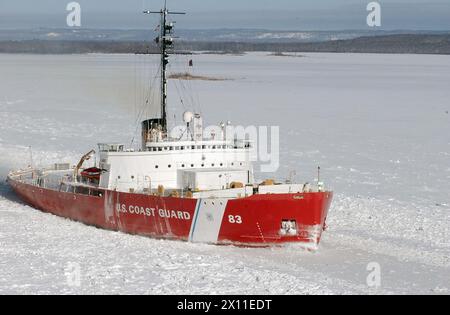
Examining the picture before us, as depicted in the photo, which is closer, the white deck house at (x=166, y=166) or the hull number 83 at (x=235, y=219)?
the hull number 83 at (x=235, y=219)

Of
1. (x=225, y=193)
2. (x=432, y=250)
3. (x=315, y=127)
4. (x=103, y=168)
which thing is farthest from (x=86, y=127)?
(x=432, y=250)

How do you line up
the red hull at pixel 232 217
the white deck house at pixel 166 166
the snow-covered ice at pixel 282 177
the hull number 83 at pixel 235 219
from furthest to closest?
the white deck house at pixel 166 166, the hull number 83 at pixel 235 219, the red hull at pixel 232 217, the snow-covered ice at pixel 282 177

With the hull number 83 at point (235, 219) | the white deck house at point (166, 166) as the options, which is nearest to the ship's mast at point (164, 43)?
the white deck house at point (166, 166)

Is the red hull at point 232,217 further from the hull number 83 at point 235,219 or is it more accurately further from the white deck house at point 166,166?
the white deck house at point 166,166

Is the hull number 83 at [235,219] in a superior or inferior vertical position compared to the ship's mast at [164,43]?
inferior

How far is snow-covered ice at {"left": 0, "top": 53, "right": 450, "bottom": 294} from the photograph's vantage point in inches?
613

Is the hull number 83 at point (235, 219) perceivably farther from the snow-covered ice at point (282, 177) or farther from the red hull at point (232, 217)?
the snow-covered ice at point (282, 177)

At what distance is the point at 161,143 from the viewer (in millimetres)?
20156

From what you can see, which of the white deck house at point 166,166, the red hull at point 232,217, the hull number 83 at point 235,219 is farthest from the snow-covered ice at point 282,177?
the white deck house at point 166,166

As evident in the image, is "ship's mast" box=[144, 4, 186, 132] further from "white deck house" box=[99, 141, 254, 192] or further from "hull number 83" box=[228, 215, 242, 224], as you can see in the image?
"hull number 83" box=[228, 215, 242, 224]

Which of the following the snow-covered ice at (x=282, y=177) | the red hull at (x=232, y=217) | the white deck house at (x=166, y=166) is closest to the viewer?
the snow-covered ice at (x=282, y=177)

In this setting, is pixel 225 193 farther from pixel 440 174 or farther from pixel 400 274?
pixel 440 174

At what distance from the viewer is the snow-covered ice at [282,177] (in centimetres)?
1557
